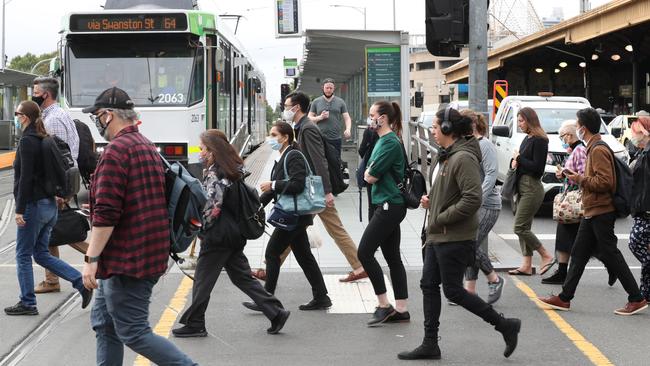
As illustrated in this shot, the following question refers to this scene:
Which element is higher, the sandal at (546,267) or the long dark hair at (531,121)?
the long dark hair at (531,121)

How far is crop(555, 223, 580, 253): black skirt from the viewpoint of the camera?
9.75 meters

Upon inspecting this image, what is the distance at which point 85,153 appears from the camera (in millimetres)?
10336

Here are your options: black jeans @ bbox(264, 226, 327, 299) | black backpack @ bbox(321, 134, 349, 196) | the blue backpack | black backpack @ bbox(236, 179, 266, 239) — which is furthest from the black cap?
black backpack @ bbox(321, 134, 349, 196)

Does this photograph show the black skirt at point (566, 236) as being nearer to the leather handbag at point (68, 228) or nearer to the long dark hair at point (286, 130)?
the long dark hair at point (286, 130)

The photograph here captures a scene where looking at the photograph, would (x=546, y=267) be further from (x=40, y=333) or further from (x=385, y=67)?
(x=385, y=67)

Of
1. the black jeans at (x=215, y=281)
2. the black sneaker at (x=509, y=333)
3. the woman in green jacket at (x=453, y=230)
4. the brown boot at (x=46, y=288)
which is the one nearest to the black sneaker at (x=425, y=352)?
the woman in green jacket at (x=453, y=230)

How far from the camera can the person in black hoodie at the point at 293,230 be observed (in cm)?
813

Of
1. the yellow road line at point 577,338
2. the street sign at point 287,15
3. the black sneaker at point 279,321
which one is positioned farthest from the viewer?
the street sign at point 287,15

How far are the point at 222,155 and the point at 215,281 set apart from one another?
972mm

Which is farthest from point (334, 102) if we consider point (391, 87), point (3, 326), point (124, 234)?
point (124, 234)

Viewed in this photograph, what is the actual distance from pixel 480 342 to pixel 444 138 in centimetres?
162

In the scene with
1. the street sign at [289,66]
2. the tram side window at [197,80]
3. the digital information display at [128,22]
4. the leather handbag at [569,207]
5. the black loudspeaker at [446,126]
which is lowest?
the leather handbag at [569,207]

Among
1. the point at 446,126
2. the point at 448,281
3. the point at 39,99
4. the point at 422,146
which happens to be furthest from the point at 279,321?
the point at 422,146

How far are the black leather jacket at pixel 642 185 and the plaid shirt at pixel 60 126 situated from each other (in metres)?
5.17
